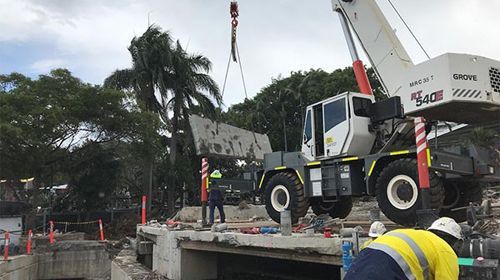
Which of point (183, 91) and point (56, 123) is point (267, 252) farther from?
point (183, 91)

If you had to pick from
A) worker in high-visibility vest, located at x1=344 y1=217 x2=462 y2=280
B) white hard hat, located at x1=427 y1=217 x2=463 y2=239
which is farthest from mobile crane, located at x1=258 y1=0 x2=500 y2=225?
worker in high-visibility vest, located at x1=344 y1=217 x2=462 y2=280

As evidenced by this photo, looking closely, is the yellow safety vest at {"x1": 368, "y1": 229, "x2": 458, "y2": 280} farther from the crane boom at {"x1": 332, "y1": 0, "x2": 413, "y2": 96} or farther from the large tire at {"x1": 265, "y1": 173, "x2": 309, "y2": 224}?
the crane boom at {"x1": 332, "y1": 0, "x2": 413, "y2": 96}

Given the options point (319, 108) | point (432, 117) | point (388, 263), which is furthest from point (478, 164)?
point (388, 263)

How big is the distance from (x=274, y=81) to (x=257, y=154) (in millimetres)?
21804

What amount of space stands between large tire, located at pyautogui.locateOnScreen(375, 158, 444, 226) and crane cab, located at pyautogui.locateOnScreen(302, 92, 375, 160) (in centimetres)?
140

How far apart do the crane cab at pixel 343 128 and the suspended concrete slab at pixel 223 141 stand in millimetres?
9032

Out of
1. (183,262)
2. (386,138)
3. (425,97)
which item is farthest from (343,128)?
(183,262)

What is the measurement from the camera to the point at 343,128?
973 cm

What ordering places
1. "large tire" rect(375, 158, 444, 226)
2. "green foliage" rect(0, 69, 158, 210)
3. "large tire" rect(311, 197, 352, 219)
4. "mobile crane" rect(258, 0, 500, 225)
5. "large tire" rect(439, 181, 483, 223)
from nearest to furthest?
"large tire" rect(375, 158, 444, 226)
"mobile crane" rect(258, 0, 500, 225)
"large tire" rect(439, 181, 483, 223)
"large tire" rect(311, 197, 352, 219)
"green foliage" rect(0, 69, 158, 210)

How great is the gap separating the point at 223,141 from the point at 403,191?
41.6 ft

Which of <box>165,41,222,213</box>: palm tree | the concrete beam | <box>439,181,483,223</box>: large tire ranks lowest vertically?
the concrete beam

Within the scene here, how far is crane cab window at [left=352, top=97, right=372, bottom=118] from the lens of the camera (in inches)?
383

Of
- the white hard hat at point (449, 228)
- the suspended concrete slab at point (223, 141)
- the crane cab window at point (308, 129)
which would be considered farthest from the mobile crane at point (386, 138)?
the suspended concrete slab at point (223, 141)

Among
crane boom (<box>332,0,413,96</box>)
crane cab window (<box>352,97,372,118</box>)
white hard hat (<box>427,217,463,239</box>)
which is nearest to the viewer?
white hard hat (<box>427,217,463,239</box>)
